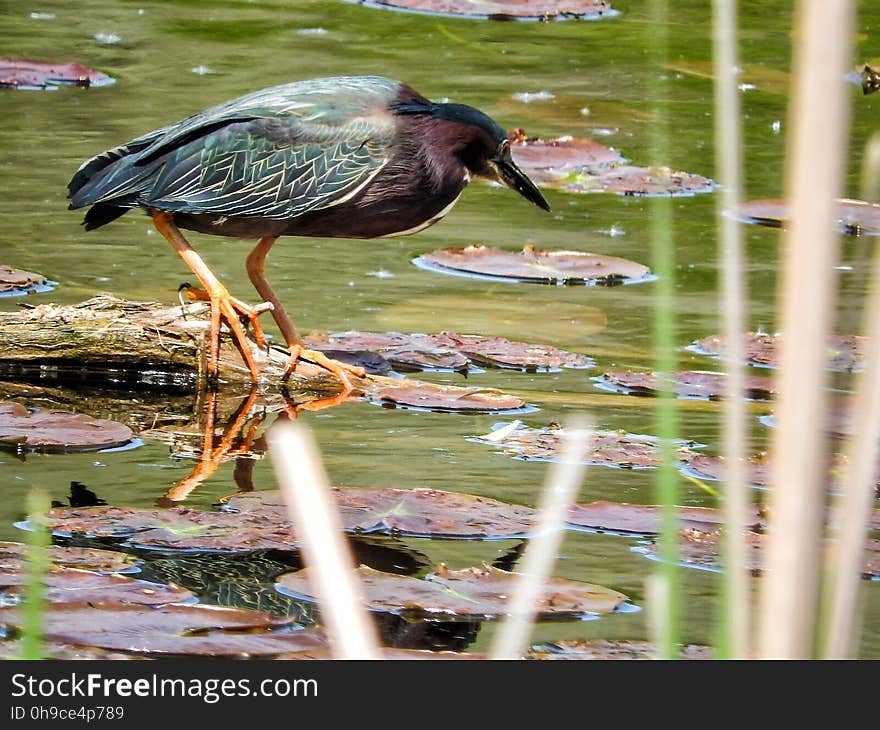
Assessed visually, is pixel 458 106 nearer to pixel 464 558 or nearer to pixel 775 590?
pixel 464 558

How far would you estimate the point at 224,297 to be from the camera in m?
5.52

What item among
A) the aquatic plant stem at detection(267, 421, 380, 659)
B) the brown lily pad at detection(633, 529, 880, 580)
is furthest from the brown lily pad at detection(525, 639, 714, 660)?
the aquatic plant stem at detection(267, 421, 380, 659)

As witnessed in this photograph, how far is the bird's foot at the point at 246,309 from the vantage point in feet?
18.0

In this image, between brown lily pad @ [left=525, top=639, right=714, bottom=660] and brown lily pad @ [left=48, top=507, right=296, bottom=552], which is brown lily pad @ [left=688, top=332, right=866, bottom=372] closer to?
brown lily pad @ [left=48, top=507, right=296, bottom=552]

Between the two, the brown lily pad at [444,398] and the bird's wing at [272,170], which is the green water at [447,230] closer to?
the brown lily pad at [444,398]

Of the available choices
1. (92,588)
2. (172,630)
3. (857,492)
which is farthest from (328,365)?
(857,492)

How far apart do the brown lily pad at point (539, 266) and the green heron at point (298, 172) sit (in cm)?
100

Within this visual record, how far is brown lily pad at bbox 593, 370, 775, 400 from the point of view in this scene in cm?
547

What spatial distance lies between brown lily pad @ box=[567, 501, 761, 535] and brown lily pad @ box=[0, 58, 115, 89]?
6.28m

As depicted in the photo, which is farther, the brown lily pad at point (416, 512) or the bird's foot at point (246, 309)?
the bird's foot at point (246, 309)

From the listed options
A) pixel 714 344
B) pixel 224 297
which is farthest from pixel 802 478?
pixel 714 344

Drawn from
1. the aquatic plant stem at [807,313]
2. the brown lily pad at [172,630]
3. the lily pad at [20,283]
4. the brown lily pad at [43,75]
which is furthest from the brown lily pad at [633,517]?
the brown lily pad at [43,75]

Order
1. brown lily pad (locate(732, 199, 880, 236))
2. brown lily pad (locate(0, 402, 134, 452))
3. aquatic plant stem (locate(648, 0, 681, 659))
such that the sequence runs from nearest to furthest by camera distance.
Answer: aquatic plant stem (locate(648, 0, 681, 659)) < brown lily pad (locate(0, 402, 134, 452)) < brown lily pad (locate(732, 199, 880, 236))

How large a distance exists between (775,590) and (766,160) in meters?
7.73
